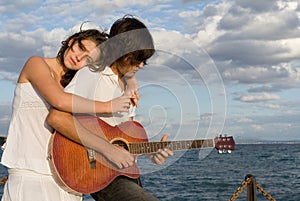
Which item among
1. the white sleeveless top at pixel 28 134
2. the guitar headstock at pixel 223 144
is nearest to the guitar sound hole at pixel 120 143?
the white sleeveless top at pixel 28 134

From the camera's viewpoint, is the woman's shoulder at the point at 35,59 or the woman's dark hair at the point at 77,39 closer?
the woman's shoulder at the point at 35,59

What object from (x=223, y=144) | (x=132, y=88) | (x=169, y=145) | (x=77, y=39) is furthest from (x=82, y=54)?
(x=223, y=144)

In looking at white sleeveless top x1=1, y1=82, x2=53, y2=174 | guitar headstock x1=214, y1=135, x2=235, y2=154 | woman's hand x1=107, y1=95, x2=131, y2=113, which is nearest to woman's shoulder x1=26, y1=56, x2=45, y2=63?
white sleeveless top x1=1, y1=82, x2=53, y2=174

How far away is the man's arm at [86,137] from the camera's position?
2.38 m

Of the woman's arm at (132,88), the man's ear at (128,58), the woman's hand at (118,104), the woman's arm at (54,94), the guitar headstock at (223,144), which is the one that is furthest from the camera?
the guitar headstock at (223,144)

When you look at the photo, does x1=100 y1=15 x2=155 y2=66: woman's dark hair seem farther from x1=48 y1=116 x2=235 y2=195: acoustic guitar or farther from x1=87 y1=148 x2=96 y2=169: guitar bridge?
x1=87 y1=148 x2=96 y2=169: guitar bridge

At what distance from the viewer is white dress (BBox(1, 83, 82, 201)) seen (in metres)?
2.42

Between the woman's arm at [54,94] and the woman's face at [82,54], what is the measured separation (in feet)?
0.44

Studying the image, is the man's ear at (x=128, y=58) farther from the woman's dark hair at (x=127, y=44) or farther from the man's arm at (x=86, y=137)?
the man's arm at (x=86, y=137)

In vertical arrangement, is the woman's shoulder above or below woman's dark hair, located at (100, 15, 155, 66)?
below

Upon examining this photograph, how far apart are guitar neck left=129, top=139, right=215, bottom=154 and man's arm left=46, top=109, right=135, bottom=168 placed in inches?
6.7

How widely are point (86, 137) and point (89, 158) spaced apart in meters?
0.14

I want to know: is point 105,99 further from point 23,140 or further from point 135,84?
point 23,140

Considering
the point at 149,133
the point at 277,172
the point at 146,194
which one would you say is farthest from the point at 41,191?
the point at 277,172
